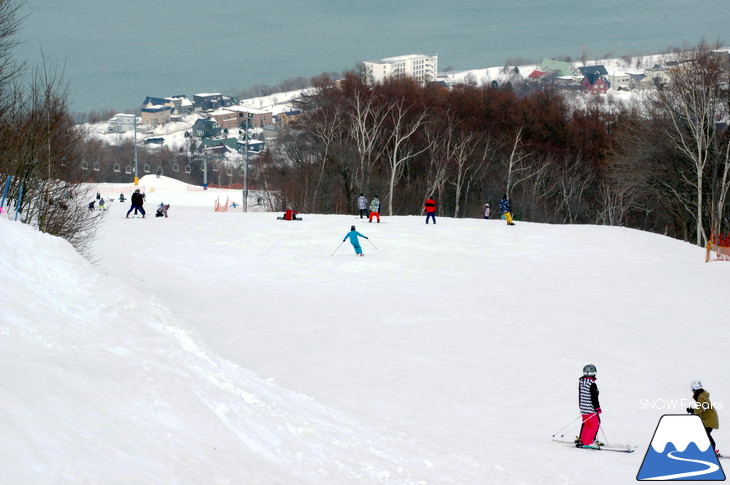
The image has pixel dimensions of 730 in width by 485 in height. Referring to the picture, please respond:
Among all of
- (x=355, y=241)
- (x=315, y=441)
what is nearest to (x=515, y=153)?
(x=355, y=241)

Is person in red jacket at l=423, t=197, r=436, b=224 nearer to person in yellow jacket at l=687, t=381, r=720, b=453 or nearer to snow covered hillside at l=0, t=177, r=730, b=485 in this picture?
snow covered hillside at l=0, t=177, r=730, b=485

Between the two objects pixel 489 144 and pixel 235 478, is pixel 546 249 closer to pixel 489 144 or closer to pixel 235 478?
pixel 235 478

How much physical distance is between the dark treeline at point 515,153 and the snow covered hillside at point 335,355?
20889 mm

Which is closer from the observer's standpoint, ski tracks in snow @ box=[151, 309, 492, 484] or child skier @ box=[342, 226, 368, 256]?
ski tracks in snow @ box=[151, 309, 492, 484]

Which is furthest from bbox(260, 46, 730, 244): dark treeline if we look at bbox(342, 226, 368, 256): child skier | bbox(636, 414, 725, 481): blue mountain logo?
bbox(636, 414, 725, 481): blue mountain logo

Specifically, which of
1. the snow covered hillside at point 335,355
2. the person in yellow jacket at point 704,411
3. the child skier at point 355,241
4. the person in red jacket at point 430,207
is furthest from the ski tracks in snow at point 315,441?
the person in red jacket at point 430,207

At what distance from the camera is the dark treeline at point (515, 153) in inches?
2104

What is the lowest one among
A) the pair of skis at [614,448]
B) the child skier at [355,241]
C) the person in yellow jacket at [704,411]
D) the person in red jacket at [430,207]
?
the pair of skis at [614,448]

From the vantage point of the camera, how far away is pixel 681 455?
11328mm

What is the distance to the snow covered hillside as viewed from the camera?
8781 mm

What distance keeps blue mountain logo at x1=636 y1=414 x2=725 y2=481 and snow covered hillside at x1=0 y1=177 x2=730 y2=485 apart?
380 mm

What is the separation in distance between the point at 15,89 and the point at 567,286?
729 inches

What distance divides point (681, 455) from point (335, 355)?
8484mm

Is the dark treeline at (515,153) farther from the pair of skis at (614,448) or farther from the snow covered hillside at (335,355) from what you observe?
the pair of skis at (614,448)
